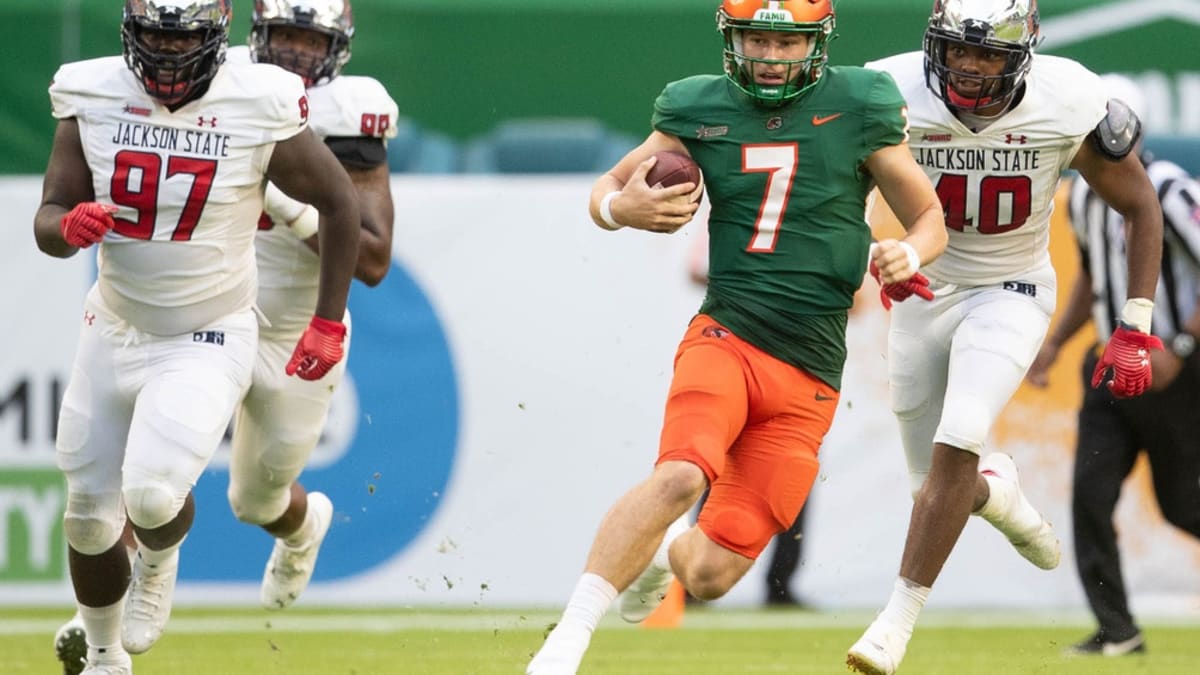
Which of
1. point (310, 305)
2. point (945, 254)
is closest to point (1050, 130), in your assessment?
point (945, 254)

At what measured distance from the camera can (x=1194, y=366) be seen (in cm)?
757

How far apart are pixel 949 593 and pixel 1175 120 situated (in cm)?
306

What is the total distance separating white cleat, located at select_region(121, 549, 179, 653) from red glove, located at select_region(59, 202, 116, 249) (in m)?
1.09

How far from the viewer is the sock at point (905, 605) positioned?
568 cm

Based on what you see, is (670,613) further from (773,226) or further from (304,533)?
(773,226)

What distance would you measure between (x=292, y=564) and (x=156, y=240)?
182 centimetres

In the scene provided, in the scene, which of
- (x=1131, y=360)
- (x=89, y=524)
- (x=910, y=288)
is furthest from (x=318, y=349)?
(x=1131, y=360)

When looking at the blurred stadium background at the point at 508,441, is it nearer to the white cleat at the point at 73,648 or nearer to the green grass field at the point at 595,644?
the green grass field at the point at 595,644

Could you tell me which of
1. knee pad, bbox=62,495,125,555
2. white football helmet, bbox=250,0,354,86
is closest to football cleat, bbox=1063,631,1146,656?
white football helmet, bbox=250,0,354,86

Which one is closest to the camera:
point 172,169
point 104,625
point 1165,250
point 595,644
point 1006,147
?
point 172,169

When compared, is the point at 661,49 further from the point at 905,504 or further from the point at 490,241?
the point at 905,504

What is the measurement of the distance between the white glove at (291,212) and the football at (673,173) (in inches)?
60.0

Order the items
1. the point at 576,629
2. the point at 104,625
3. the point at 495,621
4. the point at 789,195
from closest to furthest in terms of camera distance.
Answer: the point at 576,629 → the point at 789,195 → the point at 104,625 → the point at 495,621

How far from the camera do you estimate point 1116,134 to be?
19.5 ft
